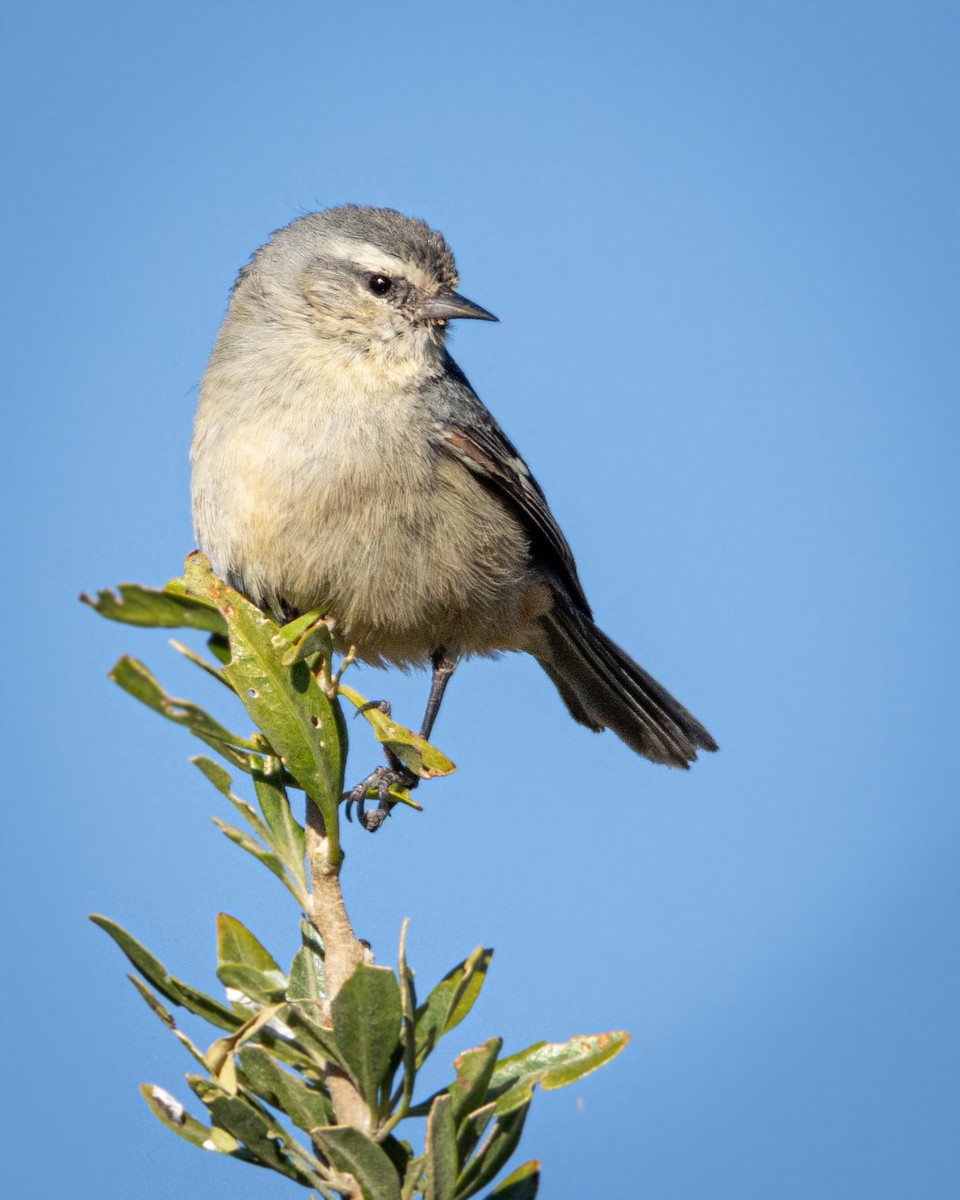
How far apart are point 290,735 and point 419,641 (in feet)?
7.47

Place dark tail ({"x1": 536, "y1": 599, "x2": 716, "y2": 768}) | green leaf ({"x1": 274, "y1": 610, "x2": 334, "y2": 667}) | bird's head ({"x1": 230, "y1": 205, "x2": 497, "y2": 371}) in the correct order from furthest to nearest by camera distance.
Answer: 1. dark tail ({"x1": 536, "y1": 599, "x2": 716, "y2": 768})
2. bird's head ({"x1": 230, "y1": 205, "x2": 497, "y2": 371})
3. green leaf ({"x1": 274, "y1": 610, "x2": 334, "y2": 667})

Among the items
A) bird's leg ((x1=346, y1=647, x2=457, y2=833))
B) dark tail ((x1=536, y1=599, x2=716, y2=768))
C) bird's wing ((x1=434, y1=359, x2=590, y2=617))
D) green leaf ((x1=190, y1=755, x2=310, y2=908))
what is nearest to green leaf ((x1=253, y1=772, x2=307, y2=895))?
green leaf ((x1=190, y1=755, x2=310, y2=908))

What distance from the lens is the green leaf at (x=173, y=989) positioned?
6.95 ft

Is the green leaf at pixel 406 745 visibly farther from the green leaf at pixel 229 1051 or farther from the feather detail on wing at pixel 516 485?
the feather detail on wing at pixel 516 485

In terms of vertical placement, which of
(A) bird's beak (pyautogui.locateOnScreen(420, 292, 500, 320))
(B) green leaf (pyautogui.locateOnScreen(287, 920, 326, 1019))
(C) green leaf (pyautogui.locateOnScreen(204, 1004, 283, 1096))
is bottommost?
(C) green leaf (pyautogui.locateOnScreen(204, 1004, 283, 1096))

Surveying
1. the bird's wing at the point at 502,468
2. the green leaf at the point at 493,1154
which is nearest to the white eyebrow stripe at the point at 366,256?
the bird's wing at the point at 502,468

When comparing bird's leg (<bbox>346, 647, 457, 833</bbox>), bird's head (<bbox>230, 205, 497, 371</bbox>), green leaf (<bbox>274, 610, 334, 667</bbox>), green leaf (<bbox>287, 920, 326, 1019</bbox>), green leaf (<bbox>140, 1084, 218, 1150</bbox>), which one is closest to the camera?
green leaf (<bbox>140, 1084, 218, 1150</bbox>)

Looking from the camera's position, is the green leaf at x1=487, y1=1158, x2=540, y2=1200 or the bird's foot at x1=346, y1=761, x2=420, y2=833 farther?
the bird's foot at x1=346, y1=761, x2=420, y2=833

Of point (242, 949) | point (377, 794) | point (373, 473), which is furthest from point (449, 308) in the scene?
point (242, 949)

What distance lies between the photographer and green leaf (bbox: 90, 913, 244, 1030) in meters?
2.12

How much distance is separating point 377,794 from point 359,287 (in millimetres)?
1859

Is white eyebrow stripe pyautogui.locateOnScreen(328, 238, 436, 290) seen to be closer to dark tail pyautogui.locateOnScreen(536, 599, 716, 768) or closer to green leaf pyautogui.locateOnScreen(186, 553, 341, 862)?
dark tail pyautogui.locateOnScreen(536, 599, 716, 768)

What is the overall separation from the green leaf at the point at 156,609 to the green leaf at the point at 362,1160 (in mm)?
860

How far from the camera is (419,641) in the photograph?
4777 millimetres
